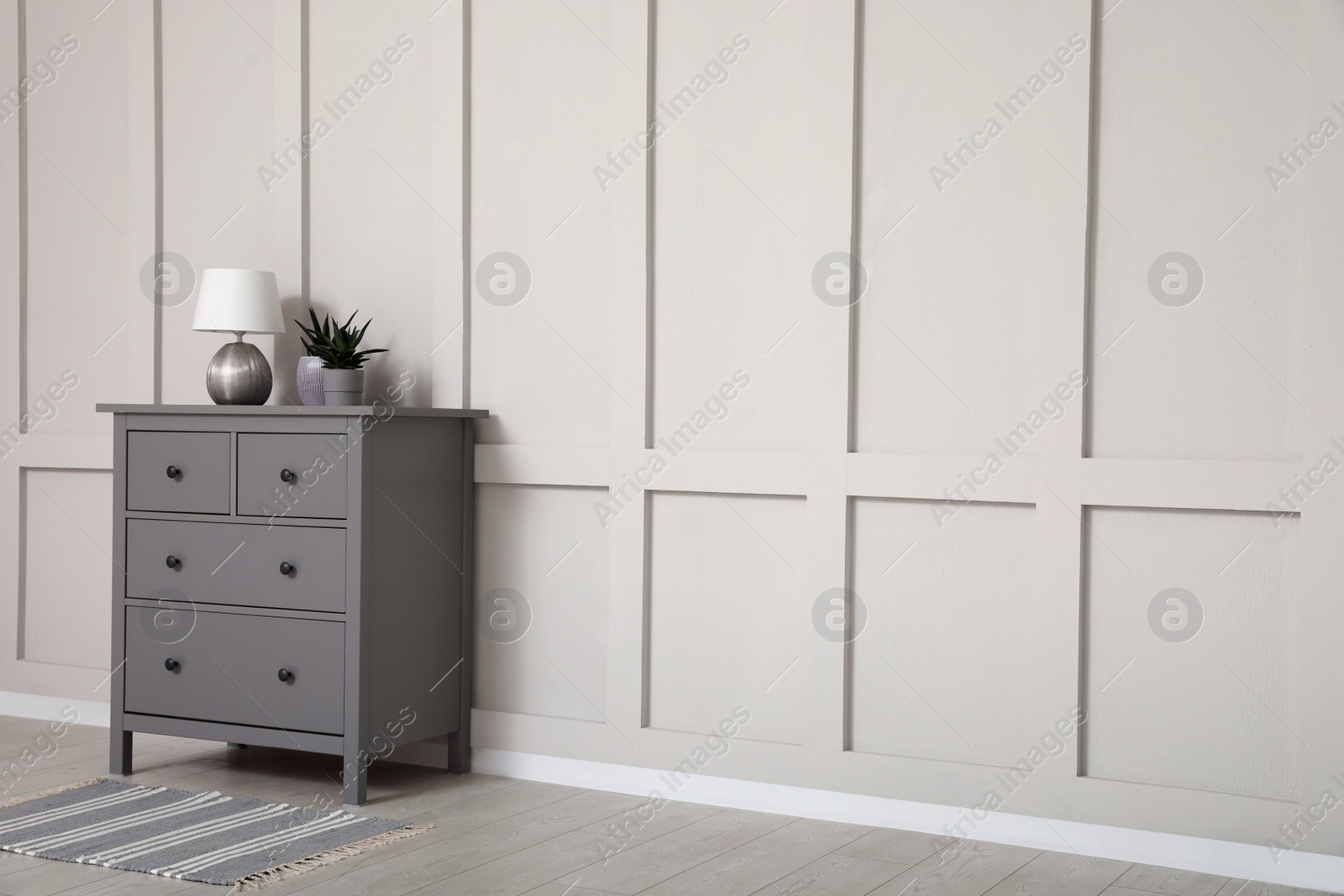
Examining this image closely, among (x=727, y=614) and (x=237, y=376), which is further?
(x=237, y=376)

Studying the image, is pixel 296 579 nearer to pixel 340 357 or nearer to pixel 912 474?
pixel 340 357

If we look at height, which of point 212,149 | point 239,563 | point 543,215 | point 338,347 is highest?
point 212,149

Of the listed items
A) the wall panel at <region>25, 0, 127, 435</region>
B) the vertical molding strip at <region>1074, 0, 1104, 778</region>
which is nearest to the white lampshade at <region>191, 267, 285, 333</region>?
the wall panel at <region>25, 0, 127, 435</region>

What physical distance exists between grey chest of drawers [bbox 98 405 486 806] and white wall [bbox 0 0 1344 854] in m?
0.20

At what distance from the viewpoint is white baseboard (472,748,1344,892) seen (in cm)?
262

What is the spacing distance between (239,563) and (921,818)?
1.85 m

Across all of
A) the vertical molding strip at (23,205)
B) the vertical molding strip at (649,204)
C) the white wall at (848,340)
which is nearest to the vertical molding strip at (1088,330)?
the white wall at (848,340)

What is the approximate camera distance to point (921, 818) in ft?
9.66

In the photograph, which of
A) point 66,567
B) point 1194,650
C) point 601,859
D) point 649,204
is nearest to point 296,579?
point 601,859

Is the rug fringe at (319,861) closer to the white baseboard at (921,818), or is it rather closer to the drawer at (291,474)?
the white baseboard at (921,818)

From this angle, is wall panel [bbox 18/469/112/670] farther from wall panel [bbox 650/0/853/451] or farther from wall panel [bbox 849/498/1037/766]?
wall panel [bbox 849/498/1037/766]

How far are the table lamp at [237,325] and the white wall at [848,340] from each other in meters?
0.25

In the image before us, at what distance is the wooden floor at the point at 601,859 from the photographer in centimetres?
250

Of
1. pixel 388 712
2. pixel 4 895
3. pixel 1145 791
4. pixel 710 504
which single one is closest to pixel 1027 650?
pixel 1145 791
